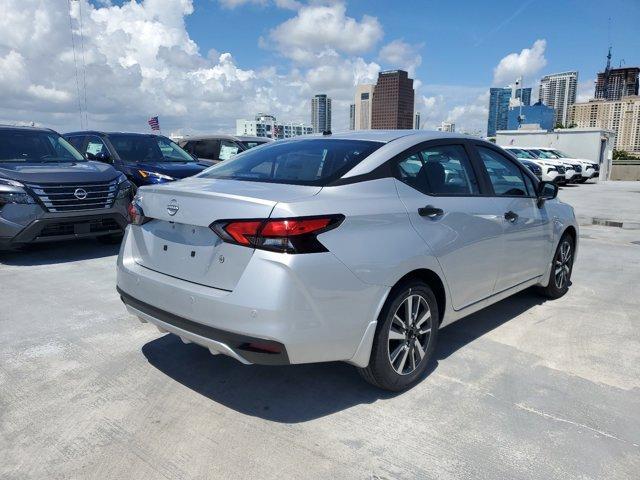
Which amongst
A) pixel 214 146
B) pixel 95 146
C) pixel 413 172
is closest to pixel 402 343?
pixel 413 172

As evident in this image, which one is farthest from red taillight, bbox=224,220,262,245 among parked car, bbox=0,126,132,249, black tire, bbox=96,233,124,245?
black tire, bbox=96,233,124,245

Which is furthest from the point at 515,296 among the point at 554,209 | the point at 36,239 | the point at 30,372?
the point at 36,239

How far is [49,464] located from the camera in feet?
8.22

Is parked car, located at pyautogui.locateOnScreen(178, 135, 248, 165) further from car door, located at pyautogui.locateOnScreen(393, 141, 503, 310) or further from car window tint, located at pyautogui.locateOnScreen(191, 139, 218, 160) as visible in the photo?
car door, located at pyautogui.locateOnScreen(393, 141, 503, 310)

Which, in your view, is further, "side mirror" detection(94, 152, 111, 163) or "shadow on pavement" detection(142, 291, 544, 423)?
"side mirror" detection(94, 152, 111, 163)

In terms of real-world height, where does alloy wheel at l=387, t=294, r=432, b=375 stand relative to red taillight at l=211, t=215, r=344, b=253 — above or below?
below

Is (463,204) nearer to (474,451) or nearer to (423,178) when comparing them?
(423,178)

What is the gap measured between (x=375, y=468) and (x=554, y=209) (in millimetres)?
3559

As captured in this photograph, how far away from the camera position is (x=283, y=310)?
256cm

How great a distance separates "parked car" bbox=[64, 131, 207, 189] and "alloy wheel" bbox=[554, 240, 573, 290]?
612 centimetres

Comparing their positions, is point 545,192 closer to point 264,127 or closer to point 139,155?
point 139,155

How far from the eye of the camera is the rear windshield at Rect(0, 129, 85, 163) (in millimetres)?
7316

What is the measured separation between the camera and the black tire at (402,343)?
300cm

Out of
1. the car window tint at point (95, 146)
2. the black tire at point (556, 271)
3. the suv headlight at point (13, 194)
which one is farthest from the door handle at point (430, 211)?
the car window tint at point (95, 146)
